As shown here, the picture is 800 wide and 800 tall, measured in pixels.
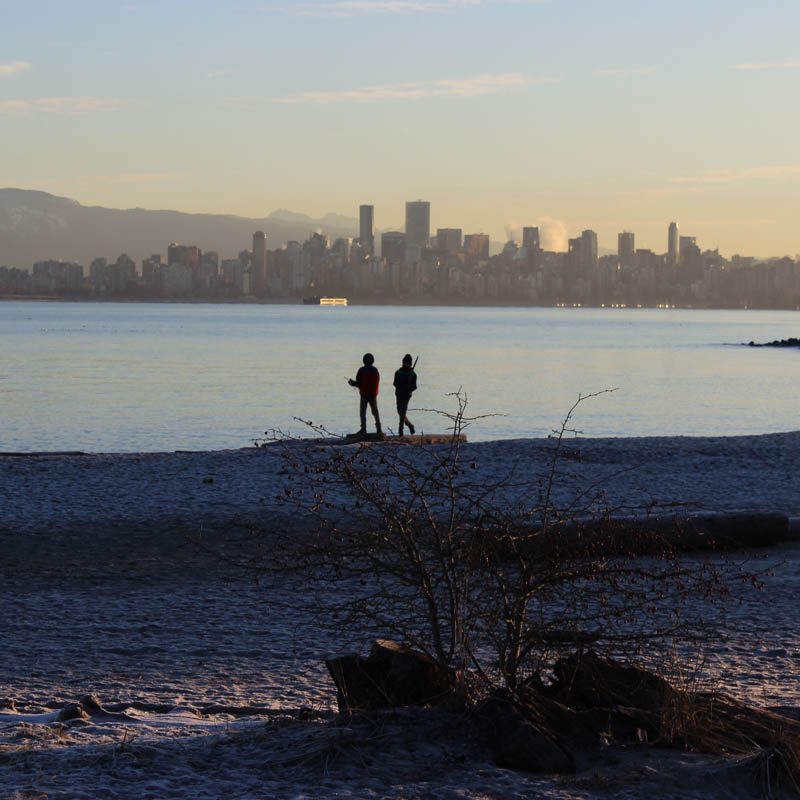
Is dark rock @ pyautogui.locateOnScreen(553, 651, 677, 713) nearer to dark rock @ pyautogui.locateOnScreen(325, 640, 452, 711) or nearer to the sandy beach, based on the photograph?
the sandy beach

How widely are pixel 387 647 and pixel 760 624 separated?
4536 millimetres

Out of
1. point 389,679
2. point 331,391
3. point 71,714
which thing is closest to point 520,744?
point 389,679

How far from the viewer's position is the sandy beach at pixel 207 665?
5.59m

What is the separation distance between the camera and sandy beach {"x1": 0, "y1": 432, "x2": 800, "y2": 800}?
559cm

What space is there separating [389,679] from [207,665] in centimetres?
254

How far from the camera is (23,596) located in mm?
10859

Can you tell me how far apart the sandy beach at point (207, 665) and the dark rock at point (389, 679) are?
218mm

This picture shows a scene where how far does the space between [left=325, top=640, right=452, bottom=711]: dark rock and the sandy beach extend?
218 millimetres

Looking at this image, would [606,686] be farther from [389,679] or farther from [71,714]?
[71,714]

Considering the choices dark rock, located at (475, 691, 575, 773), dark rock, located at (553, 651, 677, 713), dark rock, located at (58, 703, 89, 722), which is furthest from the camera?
dark rock, located at (58, 703, 89, 722)

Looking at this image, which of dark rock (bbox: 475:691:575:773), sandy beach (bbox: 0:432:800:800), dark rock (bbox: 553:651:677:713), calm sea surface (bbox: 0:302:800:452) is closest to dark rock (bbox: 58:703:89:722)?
sandy beach (bbox: 0:432:800:800)

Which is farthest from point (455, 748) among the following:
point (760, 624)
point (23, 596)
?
point (23, 596)

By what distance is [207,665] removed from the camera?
8.55 metres

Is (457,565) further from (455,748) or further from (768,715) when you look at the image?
(768,715)
